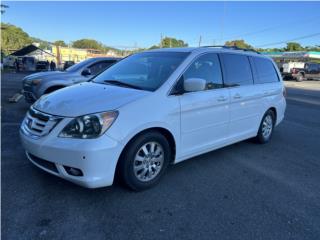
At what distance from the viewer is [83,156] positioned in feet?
9.72

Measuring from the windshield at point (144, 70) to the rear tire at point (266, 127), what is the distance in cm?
247

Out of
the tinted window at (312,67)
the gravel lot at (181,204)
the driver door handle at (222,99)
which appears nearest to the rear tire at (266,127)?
the gravel lot at (181,204)

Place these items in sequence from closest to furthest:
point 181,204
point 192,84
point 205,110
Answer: point 181,204 < point 192,84 < point 205,110

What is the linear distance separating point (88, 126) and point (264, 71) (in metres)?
3.96

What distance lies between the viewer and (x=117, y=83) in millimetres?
4051

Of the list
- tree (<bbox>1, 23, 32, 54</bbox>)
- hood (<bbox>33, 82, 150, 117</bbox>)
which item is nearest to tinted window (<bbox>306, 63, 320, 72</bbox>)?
hood (<bbox>33, 82, 150, 117</bbox>)

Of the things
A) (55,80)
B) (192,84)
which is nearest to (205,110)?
(192,84)

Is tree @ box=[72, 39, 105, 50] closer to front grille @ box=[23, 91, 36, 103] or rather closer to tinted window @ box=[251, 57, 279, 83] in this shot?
front grille @ box=[23, 91, 36, 103]

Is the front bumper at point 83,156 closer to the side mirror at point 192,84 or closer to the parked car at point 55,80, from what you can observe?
the side mirror at point 192,84

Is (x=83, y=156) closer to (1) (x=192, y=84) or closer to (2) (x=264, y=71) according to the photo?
(1) (x=192, y=84)

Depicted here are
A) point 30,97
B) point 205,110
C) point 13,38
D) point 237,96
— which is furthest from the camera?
point 13,38

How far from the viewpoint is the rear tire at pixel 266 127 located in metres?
5.65

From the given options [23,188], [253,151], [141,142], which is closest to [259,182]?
[253,151]

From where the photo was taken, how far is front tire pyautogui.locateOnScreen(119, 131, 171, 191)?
3285mm
